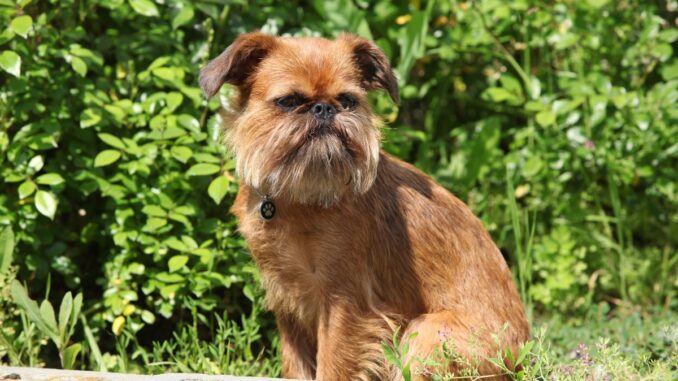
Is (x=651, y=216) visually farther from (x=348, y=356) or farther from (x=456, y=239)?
(x=348, y=356)

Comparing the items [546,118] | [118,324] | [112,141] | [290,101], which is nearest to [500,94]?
[546,118]

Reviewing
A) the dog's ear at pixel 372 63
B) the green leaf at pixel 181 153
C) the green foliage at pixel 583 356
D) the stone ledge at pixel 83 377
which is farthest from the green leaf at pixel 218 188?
the green foliage at pixel 583 356

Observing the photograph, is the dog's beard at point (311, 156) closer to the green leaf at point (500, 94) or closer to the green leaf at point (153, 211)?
the green leaf at point (153, 211)

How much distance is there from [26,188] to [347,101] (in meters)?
1.83

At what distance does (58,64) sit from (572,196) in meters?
3.40

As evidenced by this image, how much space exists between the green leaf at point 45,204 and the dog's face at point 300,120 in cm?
120

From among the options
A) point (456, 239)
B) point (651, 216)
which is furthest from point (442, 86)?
point (456, 239)

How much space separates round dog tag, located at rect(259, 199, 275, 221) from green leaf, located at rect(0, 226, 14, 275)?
4.75ft

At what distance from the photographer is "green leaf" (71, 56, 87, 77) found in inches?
183

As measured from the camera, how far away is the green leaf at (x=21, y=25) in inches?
171

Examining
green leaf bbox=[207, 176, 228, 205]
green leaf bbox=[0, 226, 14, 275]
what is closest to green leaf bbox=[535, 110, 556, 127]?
green leaf bbox=[207, 176, 228, 205]

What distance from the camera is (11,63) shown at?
4402 millimetres

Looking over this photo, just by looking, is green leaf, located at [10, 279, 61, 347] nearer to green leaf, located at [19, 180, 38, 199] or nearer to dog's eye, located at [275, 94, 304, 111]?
green leaf, located at [19, 180, 38, 199]

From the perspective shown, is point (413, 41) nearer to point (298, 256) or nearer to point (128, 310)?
point (298, 256)
